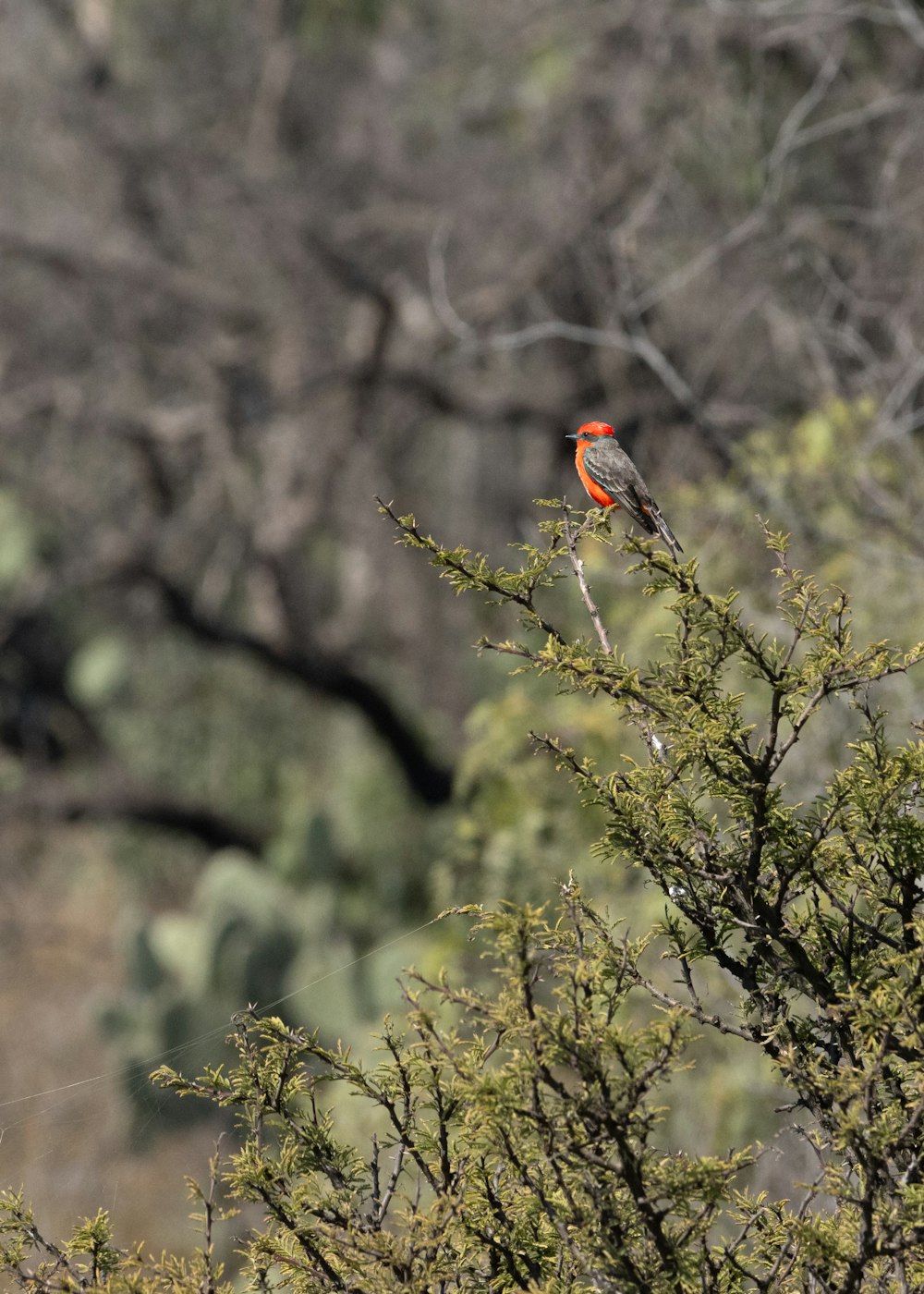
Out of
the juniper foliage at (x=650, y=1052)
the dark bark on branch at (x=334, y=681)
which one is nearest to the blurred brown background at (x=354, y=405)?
the dark bark on branch at (x=334, y=681)

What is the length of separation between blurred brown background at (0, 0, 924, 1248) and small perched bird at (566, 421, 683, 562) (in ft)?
8.79

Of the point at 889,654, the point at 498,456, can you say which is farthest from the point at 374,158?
the point at 889,654

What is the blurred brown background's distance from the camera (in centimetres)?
711

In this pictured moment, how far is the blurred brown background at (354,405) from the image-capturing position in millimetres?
7105

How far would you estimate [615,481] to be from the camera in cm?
232

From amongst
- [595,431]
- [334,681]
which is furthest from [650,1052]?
[334,681]

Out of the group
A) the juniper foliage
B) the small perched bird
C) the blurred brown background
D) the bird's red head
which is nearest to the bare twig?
the juniper foliage

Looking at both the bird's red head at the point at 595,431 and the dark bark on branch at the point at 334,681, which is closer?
the bird's red head at the point at 595,431

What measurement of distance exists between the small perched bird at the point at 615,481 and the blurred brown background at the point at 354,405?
2678mm

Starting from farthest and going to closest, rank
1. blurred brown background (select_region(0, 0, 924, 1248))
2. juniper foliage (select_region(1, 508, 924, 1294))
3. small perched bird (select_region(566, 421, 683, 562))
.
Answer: blurred brown background (select_region(0, 0, 924, 1248)) → small perched bird (select_region(566, 421, 683, 562)) → juniper foliage (select_region(1, 508, 924, 1294))

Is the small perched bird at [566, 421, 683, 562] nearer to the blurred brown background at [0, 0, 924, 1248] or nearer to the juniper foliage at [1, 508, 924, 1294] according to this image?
the juniper foliage at [1, 508, 924, 1294]

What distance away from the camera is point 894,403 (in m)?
6.18

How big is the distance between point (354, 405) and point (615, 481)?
10.3 metres

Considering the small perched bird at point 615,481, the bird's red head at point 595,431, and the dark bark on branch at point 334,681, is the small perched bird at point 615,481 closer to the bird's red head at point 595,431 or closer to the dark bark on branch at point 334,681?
the bird's red head at point 595,431
